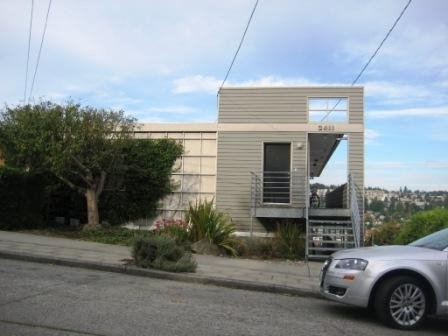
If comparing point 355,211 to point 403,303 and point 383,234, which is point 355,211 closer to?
point 383,234

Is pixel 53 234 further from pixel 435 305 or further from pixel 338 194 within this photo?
pixel 435 305

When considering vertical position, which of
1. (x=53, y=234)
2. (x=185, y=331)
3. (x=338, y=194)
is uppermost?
(x=338, y=194)

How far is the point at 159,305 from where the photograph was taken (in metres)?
8.52

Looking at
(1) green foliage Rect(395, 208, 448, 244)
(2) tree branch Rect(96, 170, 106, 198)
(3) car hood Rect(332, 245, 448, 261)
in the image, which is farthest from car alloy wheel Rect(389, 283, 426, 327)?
(2) tree branch Rect(96, 170, 106, 198)

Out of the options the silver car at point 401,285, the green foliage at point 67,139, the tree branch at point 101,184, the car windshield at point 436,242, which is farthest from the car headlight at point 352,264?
the tree branch at point 101,184

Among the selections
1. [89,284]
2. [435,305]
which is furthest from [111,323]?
[435,305]

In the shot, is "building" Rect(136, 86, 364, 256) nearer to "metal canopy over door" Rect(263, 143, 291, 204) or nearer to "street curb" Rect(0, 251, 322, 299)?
"metal canopy over door" Rect(263, 143, 291, 204)

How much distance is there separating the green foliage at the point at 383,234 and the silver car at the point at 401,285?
11238 millimetres

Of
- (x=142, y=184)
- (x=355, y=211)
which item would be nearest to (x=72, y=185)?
(x=142, y=184)

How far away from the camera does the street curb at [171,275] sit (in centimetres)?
1074

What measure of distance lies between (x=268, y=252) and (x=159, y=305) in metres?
8.03

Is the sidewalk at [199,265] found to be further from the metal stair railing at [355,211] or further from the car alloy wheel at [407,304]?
the car alloy wheel at [407,304]

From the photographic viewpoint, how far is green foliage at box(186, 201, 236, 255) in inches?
636

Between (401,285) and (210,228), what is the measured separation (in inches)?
341
